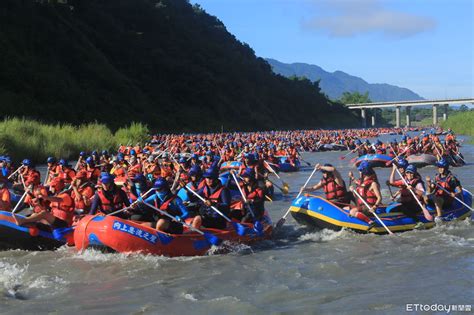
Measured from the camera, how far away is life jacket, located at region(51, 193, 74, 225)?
415 inches

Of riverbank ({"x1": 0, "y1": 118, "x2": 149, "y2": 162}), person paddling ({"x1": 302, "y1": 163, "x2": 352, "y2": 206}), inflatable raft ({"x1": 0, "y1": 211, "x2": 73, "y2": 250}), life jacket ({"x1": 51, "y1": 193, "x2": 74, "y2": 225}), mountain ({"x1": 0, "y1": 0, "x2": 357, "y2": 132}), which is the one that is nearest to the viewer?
inflatable raft ({"x1": 0, "y1": 211, "x2": 73, "y2": 250})

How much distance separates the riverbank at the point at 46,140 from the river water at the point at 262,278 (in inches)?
569

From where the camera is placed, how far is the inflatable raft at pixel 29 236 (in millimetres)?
9812

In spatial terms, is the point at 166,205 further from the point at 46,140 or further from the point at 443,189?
the point at 46,140

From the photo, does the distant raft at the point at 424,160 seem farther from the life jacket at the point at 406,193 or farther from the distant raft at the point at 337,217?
the life jacket at the point at 406,193

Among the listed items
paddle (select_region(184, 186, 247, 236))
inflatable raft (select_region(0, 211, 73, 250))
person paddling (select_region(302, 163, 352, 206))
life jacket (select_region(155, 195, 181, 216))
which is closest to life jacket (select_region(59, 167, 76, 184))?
inflatable raft (select_region(0, 211, 73, 250))

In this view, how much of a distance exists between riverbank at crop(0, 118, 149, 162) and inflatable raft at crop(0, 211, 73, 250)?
12912 mm

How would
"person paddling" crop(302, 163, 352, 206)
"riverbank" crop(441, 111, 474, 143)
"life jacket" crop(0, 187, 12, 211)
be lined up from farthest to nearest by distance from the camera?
"riverbank" crop(441, 111, 474, 143) → "person paddling" crop(302, 163, 352, 206) → "life jacket" crop(0, 187, 12, 211)

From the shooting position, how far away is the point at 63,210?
1056 cm

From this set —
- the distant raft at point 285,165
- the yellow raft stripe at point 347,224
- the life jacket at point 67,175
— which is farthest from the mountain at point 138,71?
the yellow raft stripe at point 347,224

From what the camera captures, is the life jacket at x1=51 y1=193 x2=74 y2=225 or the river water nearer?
the river water

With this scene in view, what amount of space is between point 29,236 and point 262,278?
4210mm

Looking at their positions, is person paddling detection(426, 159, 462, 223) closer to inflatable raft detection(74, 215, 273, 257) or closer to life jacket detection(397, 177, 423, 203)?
life jacket detection(397, 177, 423, 203)

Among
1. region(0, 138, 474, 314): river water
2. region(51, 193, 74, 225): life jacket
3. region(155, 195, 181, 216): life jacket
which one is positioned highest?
region(155, 195, 181, 216): life jacket
